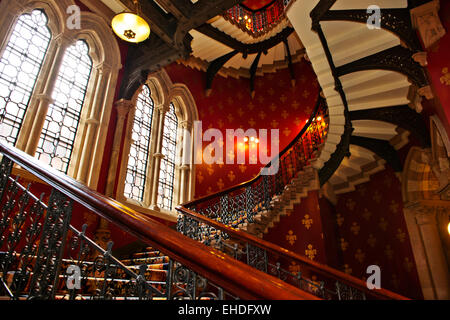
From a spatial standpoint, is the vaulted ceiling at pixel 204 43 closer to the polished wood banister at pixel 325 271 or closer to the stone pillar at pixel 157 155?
the stone pillar at pixel 157 155

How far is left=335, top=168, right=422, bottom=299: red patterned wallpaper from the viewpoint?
6379 millimetres

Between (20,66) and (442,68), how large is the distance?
630cm

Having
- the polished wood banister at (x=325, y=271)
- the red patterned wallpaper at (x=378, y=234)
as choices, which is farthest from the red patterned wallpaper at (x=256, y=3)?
the polished wood banister at (x=325, y=271)

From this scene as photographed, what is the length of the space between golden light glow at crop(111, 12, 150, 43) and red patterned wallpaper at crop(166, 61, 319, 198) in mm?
3821

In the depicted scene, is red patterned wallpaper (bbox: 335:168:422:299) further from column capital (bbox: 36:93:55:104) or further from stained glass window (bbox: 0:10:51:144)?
stained glass window (bbox: 0:10:51:144)

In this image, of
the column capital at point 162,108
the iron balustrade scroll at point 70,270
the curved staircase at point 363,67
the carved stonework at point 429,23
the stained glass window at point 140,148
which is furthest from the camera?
the column capital at point 162,108

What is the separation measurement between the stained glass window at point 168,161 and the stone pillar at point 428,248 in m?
5.45

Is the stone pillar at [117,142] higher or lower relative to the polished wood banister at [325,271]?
higher

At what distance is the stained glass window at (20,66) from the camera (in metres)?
4.86

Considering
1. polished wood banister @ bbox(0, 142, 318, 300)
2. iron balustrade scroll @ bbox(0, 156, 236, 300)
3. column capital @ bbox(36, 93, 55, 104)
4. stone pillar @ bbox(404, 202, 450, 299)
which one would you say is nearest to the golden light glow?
column capital @ bbox(36, 93, 55, 104)

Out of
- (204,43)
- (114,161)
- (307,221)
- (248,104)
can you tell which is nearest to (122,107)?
(114,161)

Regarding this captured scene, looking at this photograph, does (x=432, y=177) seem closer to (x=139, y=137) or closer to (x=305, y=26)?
(x=305, y=26)

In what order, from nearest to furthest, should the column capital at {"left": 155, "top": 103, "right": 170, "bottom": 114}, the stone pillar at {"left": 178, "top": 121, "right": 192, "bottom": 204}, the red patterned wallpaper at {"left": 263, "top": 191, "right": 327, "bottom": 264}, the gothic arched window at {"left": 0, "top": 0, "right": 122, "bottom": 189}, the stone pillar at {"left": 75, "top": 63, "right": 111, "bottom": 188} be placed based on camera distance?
the gothic arched window at {"left": 0, "top": 0, "right": 122, "bottom": 189}
the stone pillar at {"left": 75, "top": 63, "right": 111, "bottom": 188}
the red patterned wallpaper at {"left": 263, "top": 191, "right": 327, "bottom": 264}
the stone pillar at {"left": 178, "top": 121, "right": 192, "bottom": 204}
the column capital at {"left": 155, "top": 103, "right": 170, "bottom": 114}
